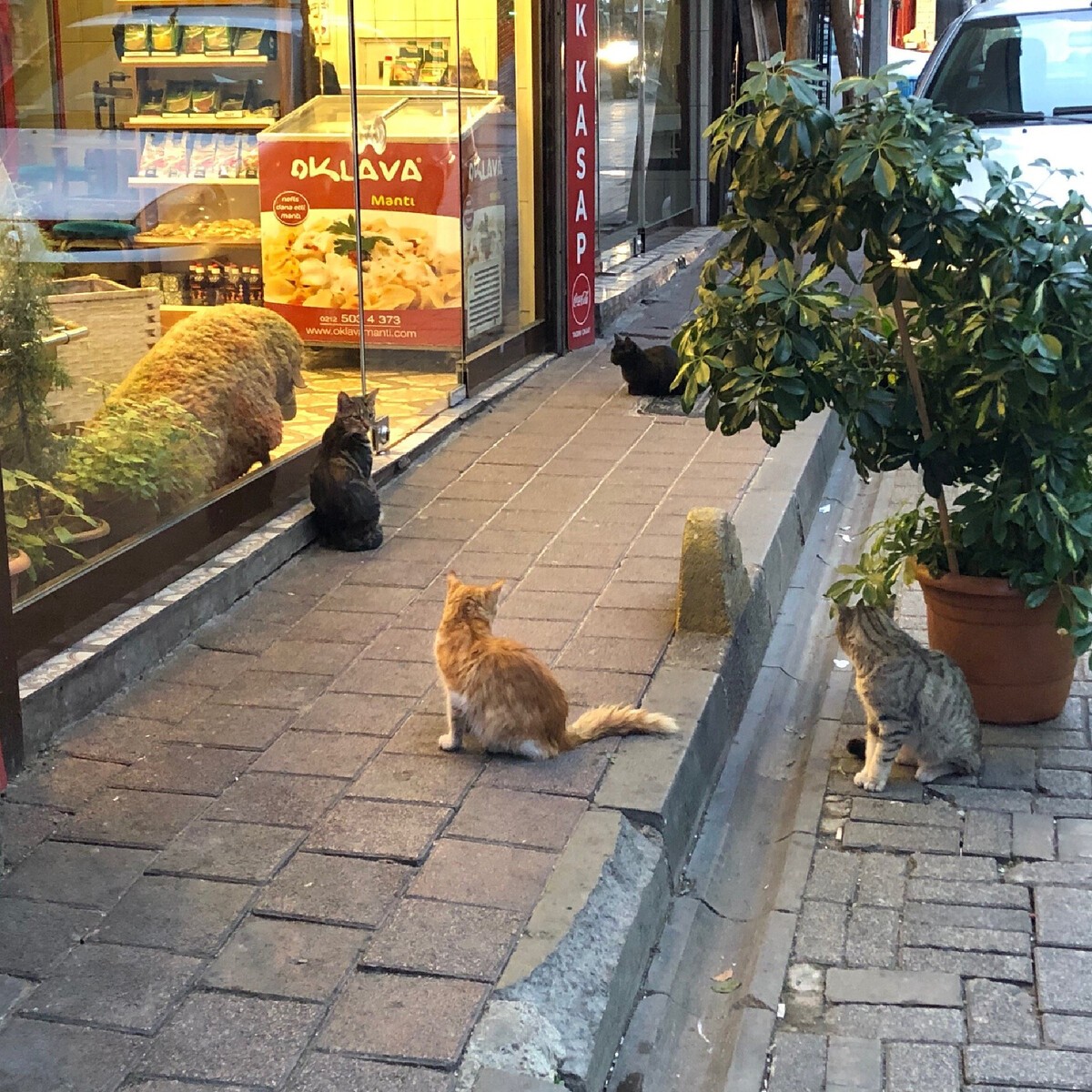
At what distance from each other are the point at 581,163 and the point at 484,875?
287 inches

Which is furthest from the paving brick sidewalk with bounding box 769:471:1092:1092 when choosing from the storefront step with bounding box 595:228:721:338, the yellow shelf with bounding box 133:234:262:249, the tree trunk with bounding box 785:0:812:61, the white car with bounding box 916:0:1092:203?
the tree trunk with bounding box 785:0:812:61

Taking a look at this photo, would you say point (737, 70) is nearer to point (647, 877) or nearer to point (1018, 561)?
point (1018, 561)

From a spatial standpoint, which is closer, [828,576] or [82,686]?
[82,686]

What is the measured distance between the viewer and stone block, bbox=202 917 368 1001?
10.8 feet

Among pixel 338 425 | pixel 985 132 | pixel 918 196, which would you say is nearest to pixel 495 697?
pixel 918 196

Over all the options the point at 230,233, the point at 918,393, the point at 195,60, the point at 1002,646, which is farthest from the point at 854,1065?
the point at 195,60

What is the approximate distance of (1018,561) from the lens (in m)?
4.89

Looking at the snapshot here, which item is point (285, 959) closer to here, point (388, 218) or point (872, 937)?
point (872, 937)

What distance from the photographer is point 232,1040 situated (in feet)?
10.2

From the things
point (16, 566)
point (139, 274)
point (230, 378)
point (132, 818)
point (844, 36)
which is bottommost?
point (132, 818)

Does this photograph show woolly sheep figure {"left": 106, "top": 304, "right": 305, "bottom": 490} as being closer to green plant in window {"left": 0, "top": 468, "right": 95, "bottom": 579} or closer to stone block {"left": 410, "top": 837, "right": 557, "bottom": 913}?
green plant in window {"left": 0, "top": 468, "right": 95, "bottom": 579}

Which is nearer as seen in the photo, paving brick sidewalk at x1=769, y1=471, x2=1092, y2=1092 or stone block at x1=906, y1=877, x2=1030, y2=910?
paving brick sidewalk at x1=769, y1=471, x2=1092, y2=1092

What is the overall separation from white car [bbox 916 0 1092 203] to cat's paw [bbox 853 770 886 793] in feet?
20.8

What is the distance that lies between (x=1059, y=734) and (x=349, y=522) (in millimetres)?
3058
